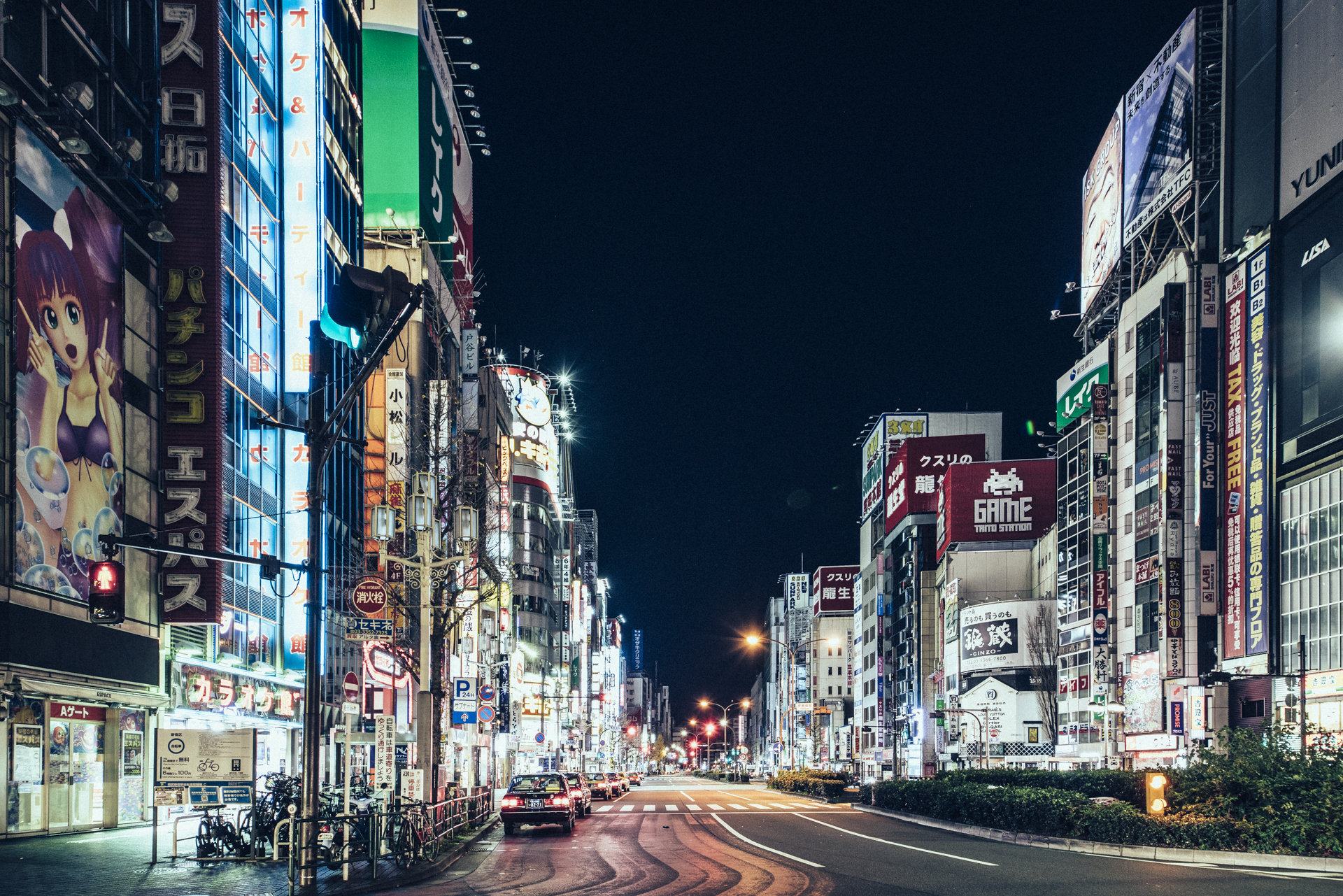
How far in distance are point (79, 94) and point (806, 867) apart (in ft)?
72.0

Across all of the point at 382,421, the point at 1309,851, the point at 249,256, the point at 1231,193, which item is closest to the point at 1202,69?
the point at 1231,193

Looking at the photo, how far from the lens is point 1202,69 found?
216 feet

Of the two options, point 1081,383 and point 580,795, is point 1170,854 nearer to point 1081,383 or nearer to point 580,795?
point 580,795

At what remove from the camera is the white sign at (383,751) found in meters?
27.0

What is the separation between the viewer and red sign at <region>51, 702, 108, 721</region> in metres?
30.8

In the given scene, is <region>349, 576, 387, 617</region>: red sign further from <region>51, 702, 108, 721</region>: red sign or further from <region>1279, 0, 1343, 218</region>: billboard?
<region>1279, 0, 1343, 218</region>: billboard

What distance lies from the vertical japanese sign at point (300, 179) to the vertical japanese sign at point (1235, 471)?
132 feet

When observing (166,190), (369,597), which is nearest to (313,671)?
(369,597)

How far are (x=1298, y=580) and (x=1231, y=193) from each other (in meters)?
18.9

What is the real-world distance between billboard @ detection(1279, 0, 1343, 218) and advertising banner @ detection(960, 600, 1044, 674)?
150 ft

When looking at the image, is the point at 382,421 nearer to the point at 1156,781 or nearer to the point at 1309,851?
the point at 1156,781

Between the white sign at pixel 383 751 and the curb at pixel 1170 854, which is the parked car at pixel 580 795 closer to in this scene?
the curb at pixel 1170 854

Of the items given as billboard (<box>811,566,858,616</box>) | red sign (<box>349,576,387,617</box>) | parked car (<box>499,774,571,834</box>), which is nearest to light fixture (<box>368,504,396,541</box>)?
red sign (<box>349,576,387,617</box>)

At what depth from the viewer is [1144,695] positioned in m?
66.9
